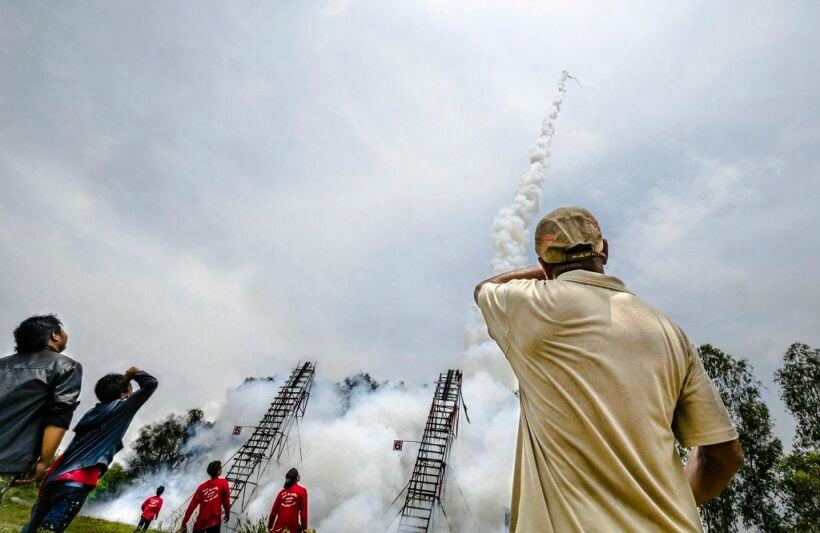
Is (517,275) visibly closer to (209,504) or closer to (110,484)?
(209,504)

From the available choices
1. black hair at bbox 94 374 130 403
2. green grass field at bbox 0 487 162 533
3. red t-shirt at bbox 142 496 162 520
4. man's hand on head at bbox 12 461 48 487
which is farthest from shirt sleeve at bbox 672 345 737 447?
red t-shirt at bbox 142 496 162 520

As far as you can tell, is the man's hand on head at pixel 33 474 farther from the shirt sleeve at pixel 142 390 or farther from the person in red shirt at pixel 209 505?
the person in red shirt at pixel 209 505

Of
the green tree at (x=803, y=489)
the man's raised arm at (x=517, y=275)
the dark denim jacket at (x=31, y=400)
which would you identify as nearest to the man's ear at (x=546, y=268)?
the man's raised arm at (x=517, y=275)

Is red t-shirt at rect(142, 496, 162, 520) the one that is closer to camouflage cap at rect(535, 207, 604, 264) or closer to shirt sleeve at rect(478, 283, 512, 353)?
shirt sleeve at rect(478, 283, 512, 353)

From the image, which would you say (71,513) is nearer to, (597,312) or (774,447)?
(597,312)

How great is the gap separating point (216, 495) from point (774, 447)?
26.0 metres

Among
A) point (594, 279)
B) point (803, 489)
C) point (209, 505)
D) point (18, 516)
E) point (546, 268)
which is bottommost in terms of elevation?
point (18, 516)

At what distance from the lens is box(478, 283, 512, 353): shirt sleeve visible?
154 cm

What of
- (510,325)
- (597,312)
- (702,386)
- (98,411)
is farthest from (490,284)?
(98,411)

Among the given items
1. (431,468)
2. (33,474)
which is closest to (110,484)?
(431,468)

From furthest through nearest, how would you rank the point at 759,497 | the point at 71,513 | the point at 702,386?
the point at 759,497
the point at 71,513
the point at 702,386

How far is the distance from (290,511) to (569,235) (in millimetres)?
8697

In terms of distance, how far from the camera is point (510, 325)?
151 centimetres

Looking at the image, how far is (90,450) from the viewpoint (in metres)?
4.68
